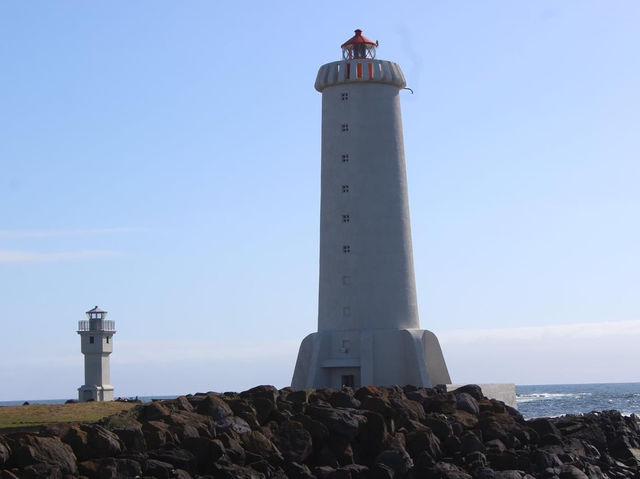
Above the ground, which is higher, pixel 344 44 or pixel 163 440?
pixel 344 44

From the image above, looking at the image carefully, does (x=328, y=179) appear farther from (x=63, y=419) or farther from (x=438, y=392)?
(x=63, y=419)

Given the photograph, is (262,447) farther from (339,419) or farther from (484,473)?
(484,473)

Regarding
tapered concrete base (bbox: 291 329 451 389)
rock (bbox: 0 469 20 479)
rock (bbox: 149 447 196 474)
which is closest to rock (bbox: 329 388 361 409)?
rock (bbox: 149 447 196 474)

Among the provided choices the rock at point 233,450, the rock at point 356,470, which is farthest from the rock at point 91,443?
the rock at point 356,470

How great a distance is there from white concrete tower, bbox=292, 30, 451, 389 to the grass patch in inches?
369

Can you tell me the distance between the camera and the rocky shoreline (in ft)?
54.4

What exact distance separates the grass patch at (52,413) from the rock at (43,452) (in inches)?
85.0

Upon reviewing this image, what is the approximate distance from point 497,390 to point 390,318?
339cm

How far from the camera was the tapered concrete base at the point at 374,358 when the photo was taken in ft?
96.4

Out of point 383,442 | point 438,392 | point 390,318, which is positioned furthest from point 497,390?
point 383,442

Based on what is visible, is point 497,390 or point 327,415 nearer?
point 327,415

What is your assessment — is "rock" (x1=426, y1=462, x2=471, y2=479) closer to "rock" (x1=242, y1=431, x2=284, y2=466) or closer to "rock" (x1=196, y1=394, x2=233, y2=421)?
"rock" (x1=242, y1=431, x2=284, y2=466)

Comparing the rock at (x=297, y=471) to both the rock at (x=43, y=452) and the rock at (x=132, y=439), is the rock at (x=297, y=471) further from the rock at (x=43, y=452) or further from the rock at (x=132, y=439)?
the rock at (x=43, y=452)

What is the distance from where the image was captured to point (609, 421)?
27141mm
